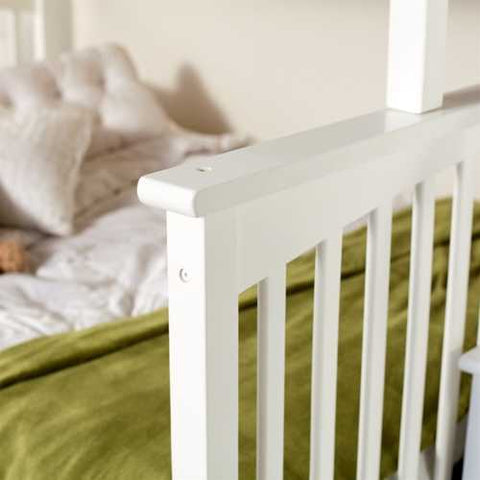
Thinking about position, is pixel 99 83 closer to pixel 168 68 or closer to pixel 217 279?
pixel 168 68

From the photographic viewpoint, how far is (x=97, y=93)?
2.42 meters

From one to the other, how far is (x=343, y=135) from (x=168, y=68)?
1768 mm

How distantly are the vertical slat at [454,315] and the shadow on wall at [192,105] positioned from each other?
1.43m

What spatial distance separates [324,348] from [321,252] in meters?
0.09

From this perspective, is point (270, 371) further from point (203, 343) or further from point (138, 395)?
point (138, 395)

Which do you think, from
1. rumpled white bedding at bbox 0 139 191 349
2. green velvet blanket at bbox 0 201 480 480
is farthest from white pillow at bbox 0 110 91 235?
green velvet blanket at bbox 0 201 480 480

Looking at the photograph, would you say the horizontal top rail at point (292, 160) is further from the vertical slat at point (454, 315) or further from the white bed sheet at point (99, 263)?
the white bed sheet at point (99, 263)

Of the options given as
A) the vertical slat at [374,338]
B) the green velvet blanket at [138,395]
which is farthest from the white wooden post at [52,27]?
the vertical slat at [374,338]

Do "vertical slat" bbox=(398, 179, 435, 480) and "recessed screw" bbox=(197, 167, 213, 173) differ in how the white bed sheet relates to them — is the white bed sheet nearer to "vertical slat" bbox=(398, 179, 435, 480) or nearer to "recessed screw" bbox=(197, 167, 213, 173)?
"vertical slat" bbox=(398, 179, 435, 480)

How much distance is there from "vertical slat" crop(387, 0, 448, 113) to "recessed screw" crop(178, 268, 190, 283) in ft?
1.29

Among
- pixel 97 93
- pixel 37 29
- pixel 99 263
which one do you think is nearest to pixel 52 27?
pixel 37 29

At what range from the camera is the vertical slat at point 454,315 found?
1.13 meters

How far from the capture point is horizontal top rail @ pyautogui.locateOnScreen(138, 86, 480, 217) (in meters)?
0.74

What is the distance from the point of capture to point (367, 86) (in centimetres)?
218
